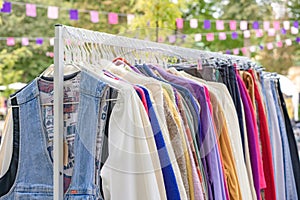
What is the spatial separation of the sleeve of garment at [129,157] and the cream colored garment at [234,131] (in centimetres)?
58

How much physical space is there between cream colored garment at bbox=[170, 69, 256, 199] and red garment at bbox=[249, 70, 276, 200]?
279mm

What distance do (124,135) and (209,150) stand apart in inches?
17.0

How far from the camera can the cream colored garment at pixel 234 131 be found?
1864 mm

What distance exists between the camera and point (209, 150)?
1.65m

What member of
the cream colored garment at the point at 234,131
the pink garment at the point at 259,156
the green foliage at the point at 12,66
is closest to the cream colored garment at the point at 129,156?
the cream colored garment at the point at 234,131

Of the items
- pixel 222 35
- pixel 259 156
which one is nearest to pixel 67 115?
pixel 259 156

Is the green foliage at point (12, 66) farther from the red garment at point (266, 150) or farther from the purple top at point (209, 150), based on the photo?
the purple top at point (209, 150)

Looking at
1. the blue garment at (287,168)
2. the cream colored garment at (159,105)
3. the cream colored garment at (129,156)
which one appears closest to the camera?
the cream colored garment at (129,156)

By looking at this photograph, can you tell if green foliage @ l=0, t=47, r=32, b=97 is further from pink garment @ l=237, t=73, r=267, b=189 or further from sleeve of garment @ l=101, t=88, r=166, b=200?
sleeve of garment @ l=101, t=88, r=166, b=200

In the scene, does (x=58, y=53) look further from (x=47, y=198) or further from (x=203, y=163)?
(x=203, y=163)

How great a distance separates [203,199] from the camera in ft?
5.06

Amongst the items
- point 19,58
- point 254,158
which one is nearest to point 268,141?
point 254,158

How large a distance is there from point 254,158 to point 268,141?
8.1 inches

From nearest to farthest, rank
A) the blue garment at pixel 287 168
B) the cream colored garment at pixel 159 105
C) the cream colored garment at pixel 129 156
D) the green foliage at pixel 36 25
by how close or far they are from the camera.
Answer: the cream colored garment at pixel 129 156
the cream colored garment at pixel 159 105
the blue garment at pixel 287 168
the green foliage at pixel 36 25
